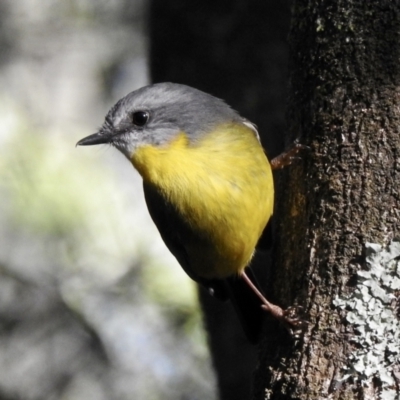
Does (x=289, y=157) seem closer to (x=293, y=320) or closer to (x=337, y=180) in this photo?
(x=337, y=180)

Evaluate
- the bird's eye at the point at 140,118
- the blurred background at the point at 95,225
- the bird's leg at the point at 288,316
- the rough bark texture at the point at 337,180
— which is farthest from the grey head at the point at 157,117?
the blurred background at the point at 95,225

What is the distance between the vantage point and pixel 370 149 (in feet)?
11.8

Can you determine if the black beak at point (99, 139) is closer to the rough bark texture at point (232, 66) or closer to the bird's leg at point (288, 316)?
the bird's leg at point (288, 316)

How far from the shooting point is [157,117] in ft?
14.6

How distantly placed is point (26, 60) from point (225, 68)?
1.66 m

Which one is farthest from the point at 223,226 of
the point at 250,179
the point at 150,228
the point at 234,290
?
the point at 150,228

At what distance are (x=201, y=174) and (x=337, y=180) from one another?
813 mm

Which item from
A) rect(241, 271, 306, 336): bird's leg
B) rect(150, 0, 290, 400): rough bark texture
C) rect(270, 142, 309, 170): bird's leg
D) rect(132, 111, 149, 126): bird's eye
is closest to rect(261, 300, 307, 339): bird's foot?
rect(241, 271, 306, 336): bird's leg

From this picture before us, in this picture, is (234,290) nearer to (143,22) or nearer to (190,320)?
(190,320)

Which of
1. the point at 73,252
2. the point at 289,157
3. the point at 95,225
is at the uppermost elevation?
the point at 289,157

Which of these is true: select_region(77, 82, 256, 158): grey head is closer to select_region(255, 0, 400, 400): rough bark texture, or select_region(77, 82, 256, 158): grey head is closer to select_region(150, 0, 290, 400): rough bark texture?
select_region(255, 0, 400, 400): rough bark texture

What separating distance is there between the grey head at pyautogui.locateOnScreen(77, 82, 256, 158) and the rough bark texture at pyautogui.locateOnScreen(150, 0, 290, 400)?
1.67 meters

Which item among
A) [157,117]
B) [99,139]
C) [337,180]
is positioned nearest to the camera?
[337,180]

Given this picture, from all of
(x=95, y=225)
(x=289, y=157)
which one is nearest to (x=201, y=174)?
(x=289, y=157)
